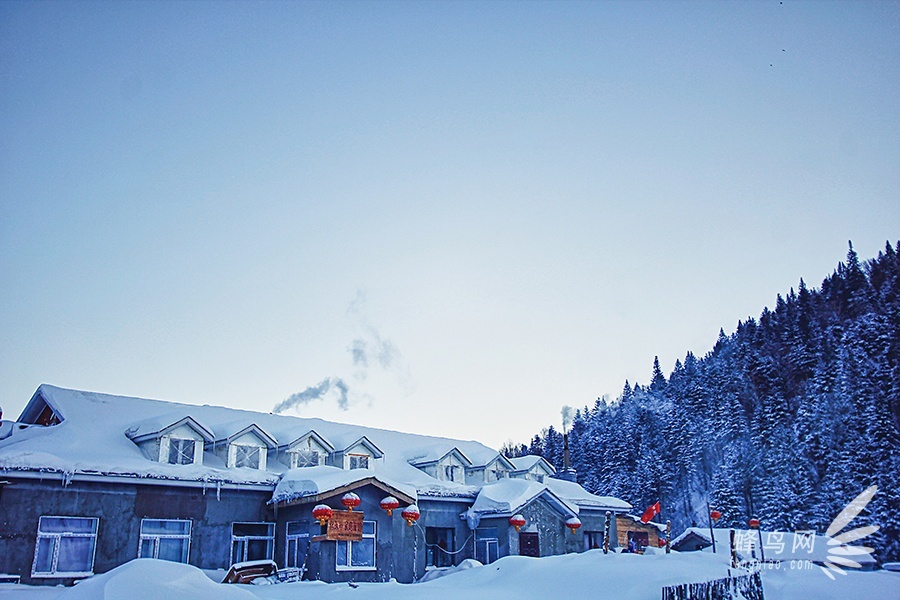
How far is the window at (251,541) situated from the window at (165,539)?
1472 millimetres

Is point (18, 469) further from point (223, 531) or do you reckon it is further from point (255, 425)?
point (255, 425)

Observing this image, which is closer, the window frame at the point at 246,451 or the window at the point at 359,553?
the window at the point at 359,553

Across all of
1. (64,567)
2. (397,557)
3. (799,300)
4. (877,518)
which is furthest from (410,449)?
(799,300)

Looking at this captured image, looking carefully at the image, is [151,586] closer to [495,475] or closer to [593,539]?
[593,539]

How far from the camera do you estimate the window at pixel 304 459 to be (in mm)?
26125

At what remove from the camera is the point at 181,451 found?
22.9m

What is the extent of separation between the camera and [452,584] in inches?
599

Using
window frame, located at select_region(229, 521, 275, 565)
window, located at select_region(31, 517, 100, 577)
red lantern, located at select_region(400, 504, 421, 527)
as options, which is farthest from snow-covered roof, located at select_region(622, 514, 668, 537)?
window, located at select_region(31, 517, 100, 577)

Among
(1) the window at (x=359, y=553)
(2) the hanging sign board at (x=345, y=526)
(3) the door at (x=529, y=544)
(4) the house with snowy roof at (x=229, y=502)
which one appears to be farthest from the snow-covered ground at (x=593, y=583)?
(3) the door at (x=529, y=544)

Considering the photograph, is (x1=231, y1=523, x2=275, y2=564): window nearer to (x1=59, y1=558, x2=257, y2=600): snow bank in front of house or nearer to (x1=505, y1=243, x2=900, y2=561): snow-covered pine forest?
(x1=59, y1=558, x2=257, y2=600): snow bank in front of house

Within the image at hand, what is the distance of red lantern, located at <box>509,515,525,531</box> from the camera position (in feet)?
83.5

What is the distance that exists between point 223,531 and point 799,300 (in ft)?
202

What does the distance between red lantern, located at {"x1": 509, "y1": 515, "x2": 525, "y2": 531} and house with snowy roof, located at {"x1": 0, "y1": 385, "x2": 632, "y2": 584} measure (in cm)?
8

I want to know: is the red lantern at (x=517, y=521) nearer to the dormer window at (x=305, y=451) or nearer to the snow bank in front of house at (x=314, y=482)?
the snow bank in front of house at (x=314, y=482)
